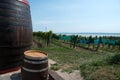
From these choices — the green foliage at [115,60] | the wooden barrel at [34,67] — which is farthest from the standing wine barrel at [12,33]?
the green foliage at [115,60]

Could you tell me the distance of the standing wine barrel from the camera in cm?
402

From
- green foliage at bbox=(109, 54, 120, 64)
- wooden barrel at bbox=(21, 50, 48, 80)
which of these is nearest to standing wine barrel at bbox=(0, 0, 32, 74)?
wooden barrel at bbox=(21, 50, 48, 80)

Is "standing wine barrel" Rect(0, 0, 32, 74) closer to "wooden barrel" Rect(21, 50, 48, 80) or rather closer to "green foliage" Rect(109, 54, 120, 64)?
"wooden barrel" Rect(21, 50, 48, 80)

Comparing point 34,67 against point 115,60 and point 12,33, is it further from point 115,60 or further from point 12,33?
point 115,60

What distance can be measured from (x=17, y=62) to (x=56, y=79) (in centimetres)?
137

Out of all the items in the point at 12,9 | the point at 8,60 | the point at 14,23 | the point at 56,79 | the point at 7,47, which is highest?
the point at 12,9

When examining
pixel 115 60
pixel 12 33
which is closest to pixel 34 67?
pixel 12 33

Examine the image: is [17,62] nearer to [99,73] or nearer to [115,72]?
[99,73]

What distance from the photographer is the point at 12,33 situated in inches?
161

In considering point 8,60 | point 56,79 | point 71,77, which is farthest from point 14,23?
point 71,77

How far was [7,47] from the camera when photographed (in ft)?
13.4

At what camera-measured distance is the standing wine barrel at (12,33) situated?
402 centimetres

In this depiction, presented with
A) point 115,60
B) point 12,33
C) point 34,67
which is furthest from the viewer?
point 115,60

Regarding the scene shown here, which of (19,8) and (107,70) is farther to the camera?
(107,70)
